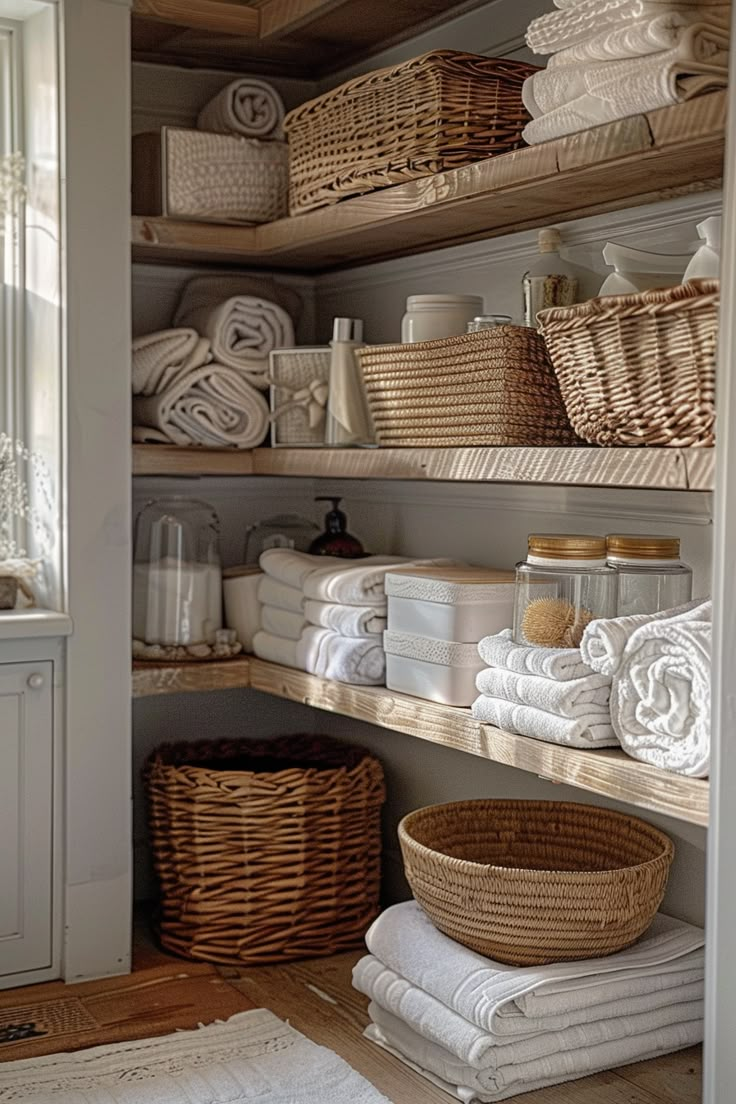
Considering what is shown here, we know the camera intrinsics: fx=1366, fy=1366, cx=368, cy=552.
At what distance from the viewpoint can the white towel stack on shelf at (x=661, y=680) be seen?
1849 mm

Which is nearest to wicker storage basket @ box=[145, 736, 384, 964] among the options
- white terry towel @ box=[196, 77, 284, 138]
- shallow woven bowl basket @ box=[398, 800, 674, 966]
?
shallow woven bowl basket @ box=[398, 800, 674, 966]

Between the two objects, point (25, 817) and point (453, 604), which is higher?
point (453, 604)

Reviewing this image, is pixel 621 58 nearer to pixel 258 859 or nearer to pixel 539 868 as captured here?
pixel 539 868

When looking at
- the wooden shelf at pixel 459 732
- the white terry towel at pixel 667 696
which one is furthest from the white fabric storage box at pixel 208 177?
the white terry towel at pixel 667 696

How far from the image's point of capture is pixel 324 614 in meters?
2.69

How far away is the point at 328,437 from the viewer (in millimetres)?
2781

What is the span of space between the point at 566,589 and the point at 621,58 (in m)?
0.78

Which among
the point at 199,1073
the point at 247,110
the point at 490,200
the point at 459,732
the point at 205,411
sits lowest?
the point at 199,1073

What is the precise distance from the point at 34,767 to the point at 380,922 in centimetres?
77

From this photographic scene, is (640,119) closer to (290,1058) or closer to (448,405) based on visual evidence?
(448,405)

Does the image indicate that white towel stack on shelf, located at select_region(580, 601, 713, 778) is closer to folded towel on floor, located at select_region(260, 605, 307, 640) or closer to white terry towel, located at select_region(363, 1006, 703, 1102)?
white terry towel, located at select_region(363, 1006, 703, 1102)

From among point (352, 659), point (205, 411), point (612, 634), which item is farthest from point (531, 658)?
point (205, 411)

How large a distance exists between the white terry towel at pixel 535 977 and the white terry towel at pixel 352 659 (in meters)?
0.49

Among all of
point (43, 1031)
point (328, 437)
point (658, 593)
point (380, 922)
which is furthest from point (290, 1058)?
point (328, 437)
